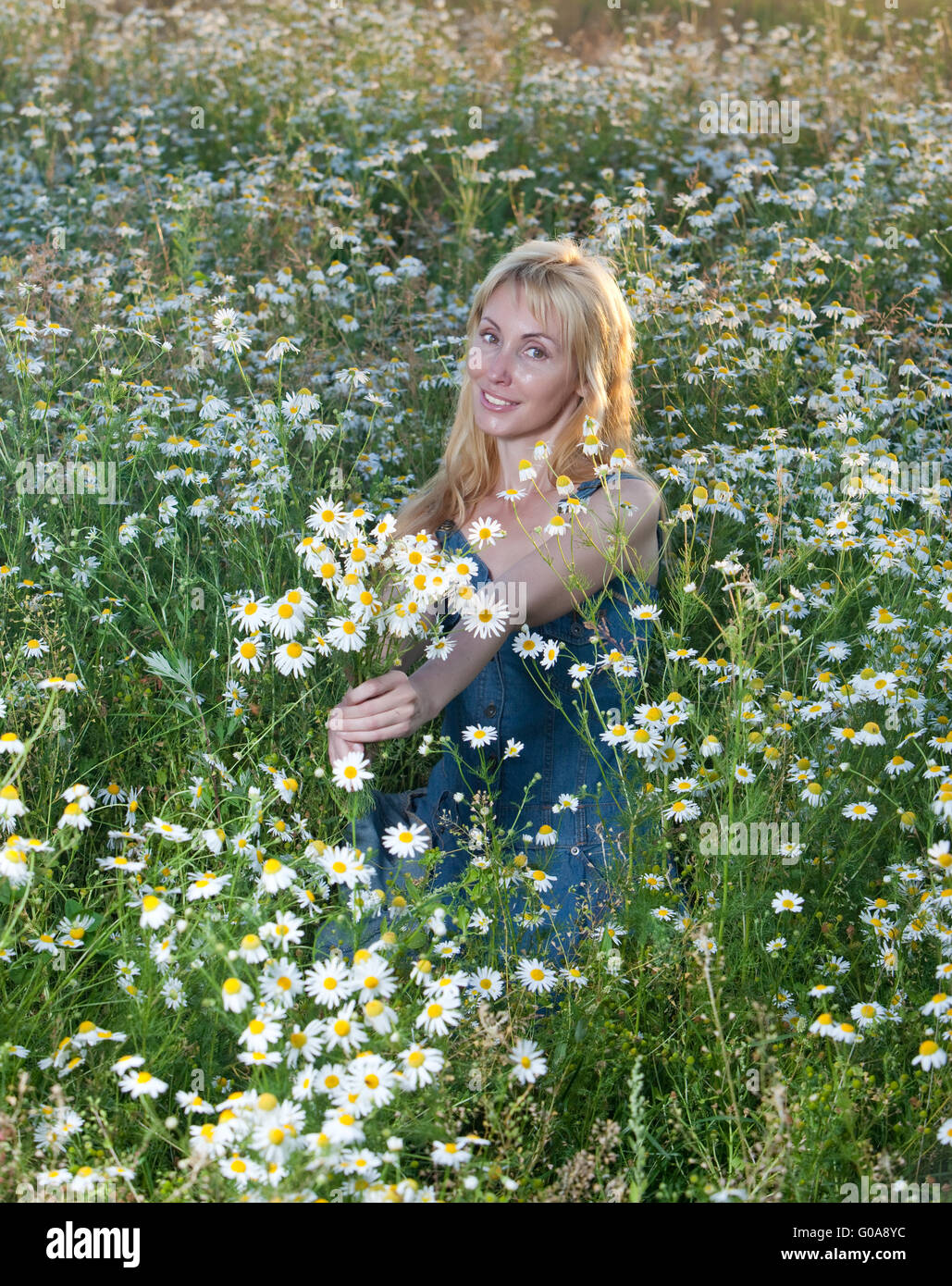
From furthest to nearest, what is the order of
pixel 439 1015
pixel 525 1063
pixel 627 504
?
pixel 627 504 → pixel 525 1063 → pixel 439 1015

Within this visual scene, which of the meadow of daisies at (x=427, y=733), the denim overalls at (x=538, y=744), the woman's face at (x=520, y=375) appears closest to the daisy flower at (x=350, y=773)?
the meadow of daisies at (x=427, y=733)

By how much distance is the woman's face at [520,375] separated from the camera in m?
3.16

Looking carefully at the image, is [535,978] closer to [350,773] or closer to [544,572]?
[350,773]

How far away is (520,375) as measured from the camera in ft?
10.4

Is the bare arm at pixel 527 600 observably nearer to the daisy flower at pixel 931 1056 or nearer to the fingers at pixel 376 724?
the fingers at pixel 376 724

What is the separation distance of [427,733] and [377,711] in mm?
793

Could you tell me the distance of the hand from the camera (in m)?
2.31

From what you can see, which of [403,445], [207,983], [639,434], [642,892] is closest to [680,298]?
[639,434]

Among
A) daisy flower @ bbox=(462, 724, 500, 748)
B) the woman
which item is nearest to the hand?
the woman

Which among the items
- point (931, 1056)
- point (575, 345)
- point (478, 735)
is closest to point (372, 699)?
point (478, 735)

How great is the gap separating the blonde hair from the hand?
36.0 inches

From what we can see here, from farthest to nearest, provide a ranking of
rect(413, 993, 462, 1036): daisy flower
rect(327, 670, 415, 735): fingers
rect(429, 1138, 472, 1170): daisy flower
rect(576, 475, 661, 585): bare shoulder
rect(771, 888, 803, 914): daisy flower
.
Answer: rect(576, 475, 661, 585): bare shoulder, rect(771, 888, 803, 914): daisy flower, rect(327, 670, 415, 735): fingers, rect(413, 993, 462, 1036): daisy flower, rect(429, 1138, 472, 1170): daisy flower

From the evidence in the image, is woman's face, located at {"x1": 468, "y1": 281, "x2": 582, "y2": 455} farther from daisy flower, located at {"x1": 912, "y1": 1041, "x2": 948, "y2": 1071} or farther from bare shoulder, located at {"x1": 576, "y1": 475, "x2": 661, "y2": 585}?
daisy flower, located at {"x1": 912, "y1": 1041, "x2": 948, "y2": 1071}

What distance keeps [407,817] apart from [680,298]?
224 centimetres
